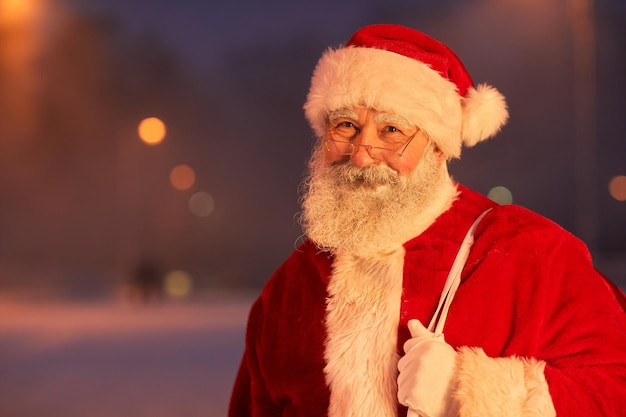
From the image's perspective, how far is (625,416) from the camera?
1603mm

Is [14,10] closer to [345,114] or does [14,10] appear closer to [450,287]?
[345,114]

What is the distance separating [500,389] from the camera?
5.13 feet

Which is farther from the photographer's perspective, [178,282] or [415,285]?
[178,282]

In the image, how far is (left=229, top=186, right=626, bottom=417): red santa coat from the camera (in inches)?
62.7

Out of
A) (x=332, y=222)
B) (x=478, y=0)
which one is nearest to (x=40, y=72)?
(x=478, y=0)

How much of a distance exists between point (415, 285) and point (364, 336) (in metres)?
0.18

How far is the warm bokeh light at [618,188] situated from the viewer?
37.9 ft

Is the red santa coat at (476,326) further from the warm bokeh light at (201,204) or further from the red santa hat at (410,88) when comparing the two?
the warm bokeh light at (201,204)

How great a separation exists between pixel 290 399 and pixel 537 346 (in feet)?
2.32

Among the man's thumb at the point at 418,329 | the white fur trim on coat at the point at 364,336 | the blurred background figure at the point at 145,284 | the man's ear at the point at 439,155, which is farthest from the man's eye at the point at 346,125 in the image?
the blurred background figure at the point at 145,284

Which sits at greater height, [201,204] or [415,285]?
[201,204]

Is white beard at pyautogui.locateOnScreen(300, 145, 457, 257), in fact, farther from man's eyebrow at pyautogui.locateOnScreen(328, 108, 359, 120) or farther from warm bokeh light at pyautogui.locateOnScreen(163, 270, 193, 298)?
warm bokeh light at pyautogui.locateOnScreen(163, 270, 193, 298)

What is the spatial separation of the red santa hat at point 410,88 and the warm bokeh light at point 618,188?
1032cm

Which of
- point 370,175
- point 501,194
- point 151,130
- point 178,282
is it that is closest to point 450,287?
point 370,175
